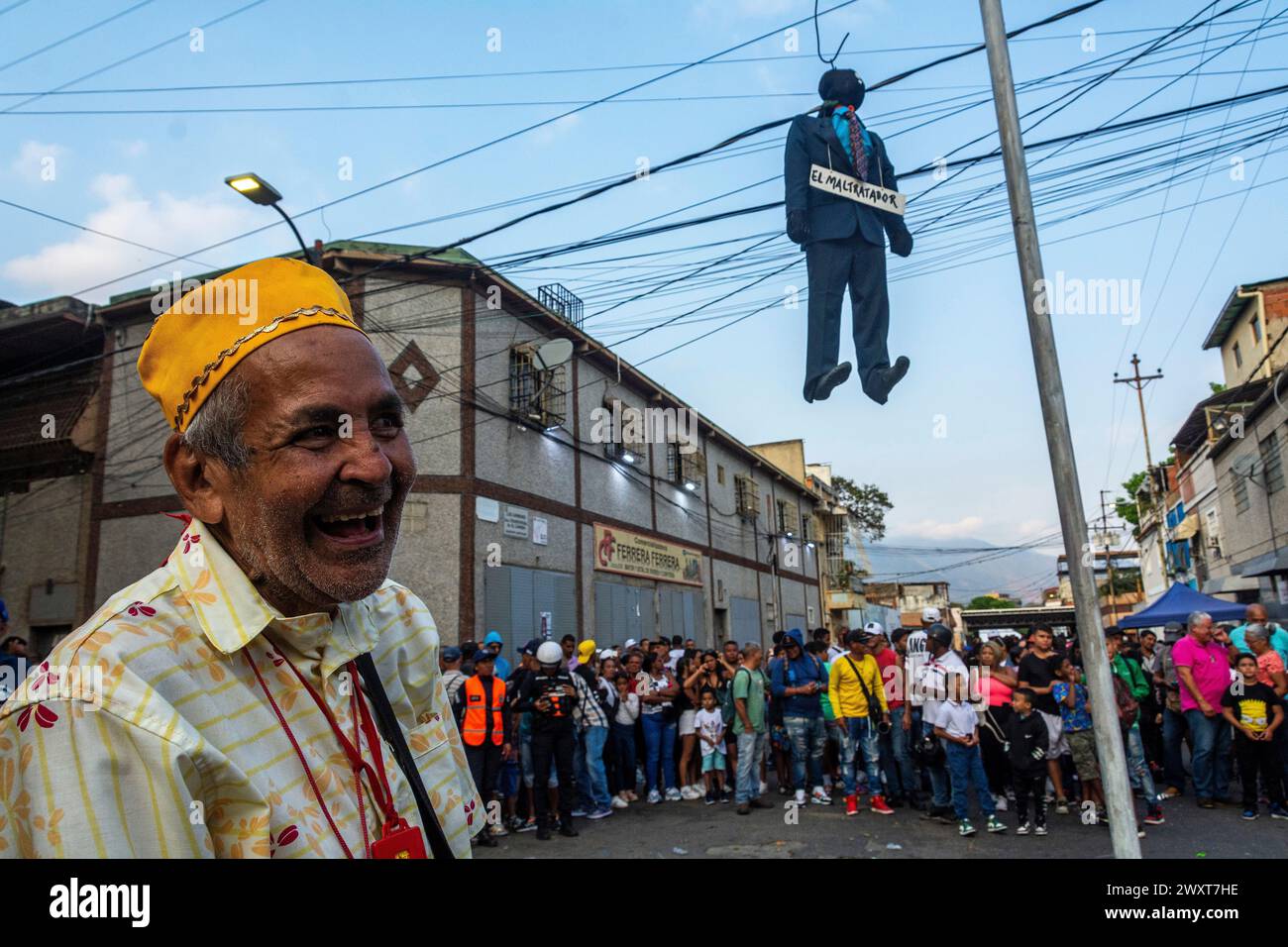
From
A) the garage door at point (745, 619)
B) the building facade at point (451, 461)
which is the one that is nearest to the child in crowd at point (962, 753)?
the building facade at point (451, 461)

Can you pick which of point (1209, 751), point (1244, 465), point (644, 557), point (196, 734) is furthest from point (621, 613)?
point (196, 734)

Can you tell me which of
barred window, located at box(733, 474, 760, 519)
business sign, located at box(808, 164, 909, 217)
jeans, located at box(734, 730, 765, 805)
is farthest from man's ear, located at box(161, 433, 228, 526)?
barred window, located at box(733, 474, 760, 519)

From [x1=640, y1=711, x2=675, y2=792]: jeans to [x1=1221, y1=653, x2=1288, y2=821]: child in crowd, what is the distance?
18.7 feet

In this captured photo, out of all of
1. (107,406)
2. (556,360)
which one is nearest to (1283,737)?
(556,360)

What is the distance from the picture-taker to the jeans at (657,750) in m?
9.68

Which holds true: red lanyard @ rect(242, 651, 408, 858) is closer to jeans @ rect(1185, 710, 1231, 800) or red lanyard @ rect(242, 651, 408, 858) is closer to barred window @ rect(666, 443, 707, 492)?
jeans @ rect(1185, 710, 1231, 800)

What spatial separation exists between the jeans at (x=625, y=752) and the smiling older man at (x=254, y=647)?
8.86 metres

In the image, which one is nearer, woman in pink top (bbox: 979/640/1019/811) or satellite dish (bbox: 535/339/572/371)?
woman in pink top (bbox: 979/640/1019/811)

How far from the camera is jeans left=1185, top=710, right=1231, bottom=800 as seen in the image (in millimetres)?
8289

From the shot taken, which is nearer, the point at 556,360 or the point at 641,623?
the point at 556,360

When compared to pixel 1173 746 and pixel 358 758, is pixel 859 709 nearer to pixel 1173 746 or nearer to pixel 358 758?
pixel 1173 746

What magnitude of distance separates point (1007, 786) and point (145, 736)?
33.2 ft

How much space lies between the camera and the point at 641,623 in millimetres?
17719
